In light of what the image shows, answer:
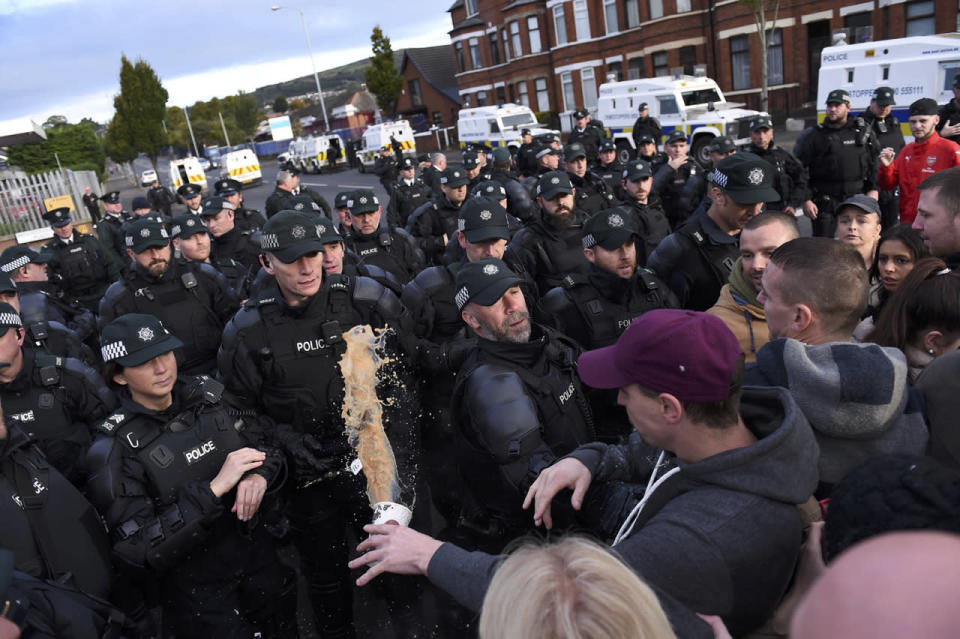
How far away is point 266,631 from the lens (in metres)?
3.20

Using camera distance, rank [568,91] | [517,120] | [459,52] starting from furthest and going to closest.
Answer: [459,52]
[568,91]
[517,120]

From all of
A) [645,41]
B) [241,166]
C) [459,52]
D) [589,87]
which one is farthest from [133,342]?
[459,52]

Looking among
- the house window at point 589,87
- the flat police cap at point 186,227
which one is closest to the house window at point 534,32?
the house window at point 589,87

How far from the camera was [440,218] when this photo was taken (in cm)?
816

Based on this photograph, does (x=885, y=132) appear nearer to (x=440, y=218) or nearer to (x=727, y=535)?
(x=440, y=218)

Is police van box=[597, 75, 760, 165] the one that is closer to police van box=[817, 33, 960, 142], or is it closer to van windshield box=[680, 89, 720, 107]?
van windshield box=[680, 89, 720, 107]

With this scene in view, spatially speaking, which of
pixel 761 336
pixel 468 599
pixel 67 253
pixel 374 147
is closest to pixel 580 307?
pixel 761 336

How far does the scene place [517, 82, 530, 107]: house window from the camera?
38609 mm

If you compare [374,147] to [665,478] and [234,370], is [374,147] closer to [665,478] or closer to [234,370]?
[234,370]

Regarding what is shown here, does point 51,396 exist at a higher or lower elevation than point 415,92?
lower

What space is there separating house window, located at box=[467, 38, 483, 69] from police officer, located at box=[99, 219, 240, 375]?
133 ft

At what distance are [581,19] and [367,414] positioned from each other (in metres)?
34.5

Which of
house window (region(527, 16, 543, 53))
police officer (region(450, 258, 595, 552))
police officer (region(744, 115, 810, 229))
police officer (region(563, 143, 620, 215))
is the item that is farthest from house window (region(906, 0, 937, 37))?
police officer (region(450, 258, 595, 552))

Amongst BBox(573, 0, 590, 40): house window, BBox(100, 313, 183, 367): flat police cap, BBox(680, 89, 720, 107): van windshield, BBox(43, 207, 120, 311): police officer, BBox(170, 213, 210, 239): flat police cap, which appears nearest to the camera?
BBox(100, 313, 183, 367): flat police cap
